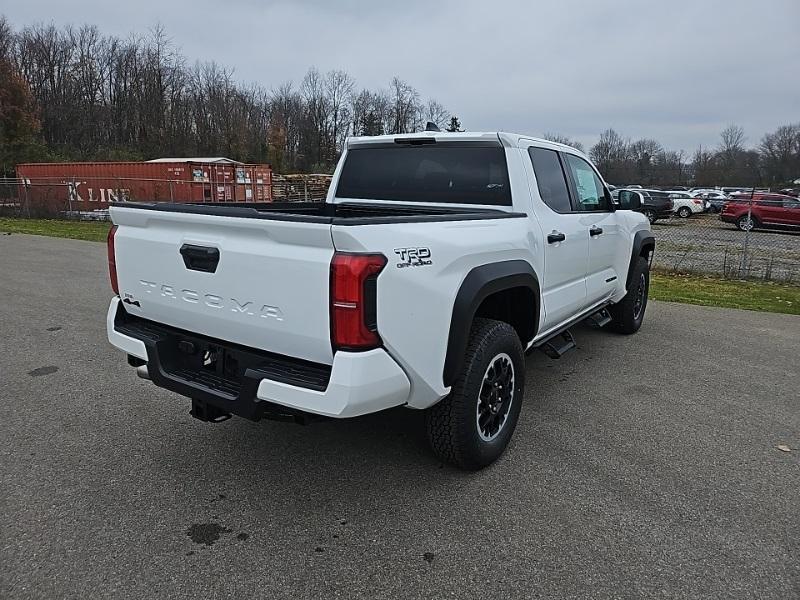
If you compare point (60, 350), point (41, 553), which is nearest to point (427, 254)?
point (41, 553)

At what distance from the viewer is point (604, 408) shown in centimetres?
441

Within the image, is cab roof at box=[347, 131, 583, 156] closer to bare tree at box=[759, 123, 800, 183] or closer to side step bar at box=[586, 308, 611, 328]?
side step bar at box=[586, 308, 611, 328]

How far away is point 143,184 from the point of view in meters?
24.9

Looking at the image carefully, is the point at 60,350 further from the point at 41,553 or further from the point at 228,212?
the point at 228,212

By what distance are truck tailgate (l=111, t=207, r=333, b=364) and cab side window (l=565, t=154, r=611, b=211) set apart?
2.91 metres

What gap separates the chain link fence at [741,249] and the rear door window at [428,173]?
9011 millimetres

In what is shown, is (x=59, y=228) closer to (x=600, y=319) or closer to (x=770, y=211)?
(x=600, y=319)

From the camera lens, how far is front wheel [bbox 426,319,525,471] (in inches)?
122

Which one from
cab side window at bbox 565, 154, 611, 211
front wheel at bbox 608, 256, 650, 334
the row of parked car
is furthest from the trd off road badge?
the row of parked car

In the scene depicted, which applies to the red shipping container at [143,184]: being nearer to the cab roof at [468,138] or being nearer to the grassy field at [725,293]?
the grassy field at [725,293]

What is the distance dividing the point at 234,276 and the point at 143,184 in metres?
25.0

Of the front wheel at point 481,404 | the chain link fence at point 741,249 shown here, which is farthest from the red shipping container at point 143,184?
the front wheel at point 481,404

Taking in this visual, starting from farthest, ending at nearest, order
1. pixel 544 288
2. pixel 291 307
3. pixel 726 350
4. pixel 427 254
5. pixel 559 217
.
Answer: pixel 726 350 → pixel 559 217 → pixel 544 288 → pixel 427 254 → pixel 291 307

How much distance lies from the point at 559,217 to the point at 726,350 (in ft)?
10.2
